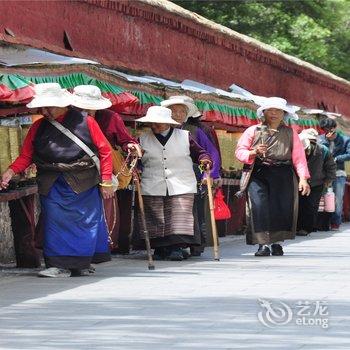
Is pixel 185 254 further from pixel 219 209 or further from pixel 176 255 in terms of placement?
pixel 219 209

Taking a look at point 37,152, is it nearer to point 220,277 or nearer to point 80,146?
point 80,146

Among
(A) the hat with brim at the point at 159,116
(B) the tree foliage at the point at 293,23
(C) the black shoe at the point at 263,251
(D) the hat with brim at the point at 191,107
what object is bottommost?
(C) the black shoe at the point at 263,251

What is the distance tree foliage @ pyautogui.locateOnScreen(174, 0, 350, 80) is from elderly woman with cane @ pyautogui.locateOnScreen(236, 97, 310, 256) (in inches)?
1022

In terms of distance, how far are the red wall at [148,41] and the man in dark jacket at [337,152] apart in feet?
8.38

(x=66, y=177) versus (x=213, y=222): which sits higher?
(x=66, y=177)

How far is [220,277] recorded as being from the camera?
43.1 feet

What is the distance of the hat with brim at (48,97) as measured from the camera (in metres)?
13.0

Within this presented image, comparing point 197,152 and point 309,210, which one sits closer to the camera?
point 197,152

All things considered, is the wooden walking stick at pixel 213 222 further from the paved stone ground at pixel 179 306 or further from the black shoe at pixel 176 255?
the black shoe at pixel 176 255

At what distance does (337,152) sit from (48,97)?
12.3 m

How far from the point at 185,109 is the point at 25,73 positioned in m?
2.65

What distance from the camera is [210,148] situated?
53.6ft

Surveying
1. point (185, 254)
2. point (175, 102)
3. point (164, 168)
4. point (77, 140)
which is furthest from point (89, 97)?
point (185, 254)

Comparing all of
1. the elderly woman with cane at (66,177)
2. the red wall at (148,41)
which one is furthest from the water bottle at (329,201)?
the elderly woman with cane at (66,177)
